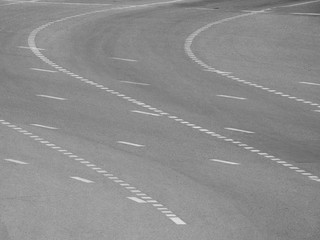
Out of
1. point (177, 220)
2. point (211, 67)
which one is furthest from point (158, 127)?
point (211, 67)

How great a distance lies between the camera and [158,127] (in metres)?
28.8

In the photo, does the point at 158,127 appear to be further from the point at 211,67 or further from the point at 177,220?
the point at 211,67

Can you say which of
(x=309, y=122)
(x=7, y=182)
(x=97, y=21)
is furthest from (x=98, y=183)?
(x=97, y=21)

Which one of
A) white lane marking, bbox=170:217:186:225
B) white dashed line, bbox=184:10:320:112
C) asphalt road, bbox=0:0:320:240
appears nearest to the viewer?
white lane marking, bbox=170:217:186:225

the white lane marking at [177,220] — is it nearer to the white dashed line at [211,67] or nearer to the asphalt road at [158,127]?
the asphalt road at [158,127]

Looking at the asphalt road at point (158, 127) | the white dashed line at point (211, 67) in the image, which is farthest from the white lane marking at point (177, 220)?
the white dashed line at point (211, 67)

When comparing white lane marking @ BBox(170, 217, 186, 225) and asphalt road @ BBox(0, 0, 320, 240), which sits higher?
white lane marking @ BBox(170, 217, 186, 225)

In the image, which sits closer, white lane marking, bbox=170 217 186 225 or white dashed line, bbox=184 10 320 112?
white lane marking, bbox=170 217 186 225

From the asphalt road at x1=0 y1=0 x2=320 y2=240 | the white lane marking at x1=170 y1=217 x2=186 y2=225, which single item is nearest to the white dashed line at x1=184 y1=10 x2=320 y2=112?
the asphalt road at x1=0 y1=0 x2=320 y2=240

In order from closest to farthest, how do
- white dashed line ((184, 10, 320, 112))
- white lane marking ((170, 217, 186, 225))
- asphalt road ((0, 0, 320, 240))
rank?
white lane marking ((170, 217, 186, 225)), asphalt road ((0, 0, 320, 240)), white dashed line ((184, 10, 320, 112))

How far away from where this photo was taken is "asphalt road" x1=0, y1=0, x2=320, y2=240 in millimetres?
19594

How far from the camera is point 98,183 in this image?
22297 mm

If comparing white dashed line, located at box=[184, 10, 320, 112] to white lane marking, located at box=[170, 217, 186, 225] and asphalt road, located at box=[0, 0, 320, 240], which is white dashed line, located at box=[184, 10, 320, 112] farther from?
→ white lane marking, located at box=[170, 217, 186, 225]

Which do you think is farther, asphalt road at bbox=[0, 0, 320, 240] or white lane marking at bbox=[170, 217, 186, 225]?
asphalt road at bbox=[0, 0, 320, 240]
